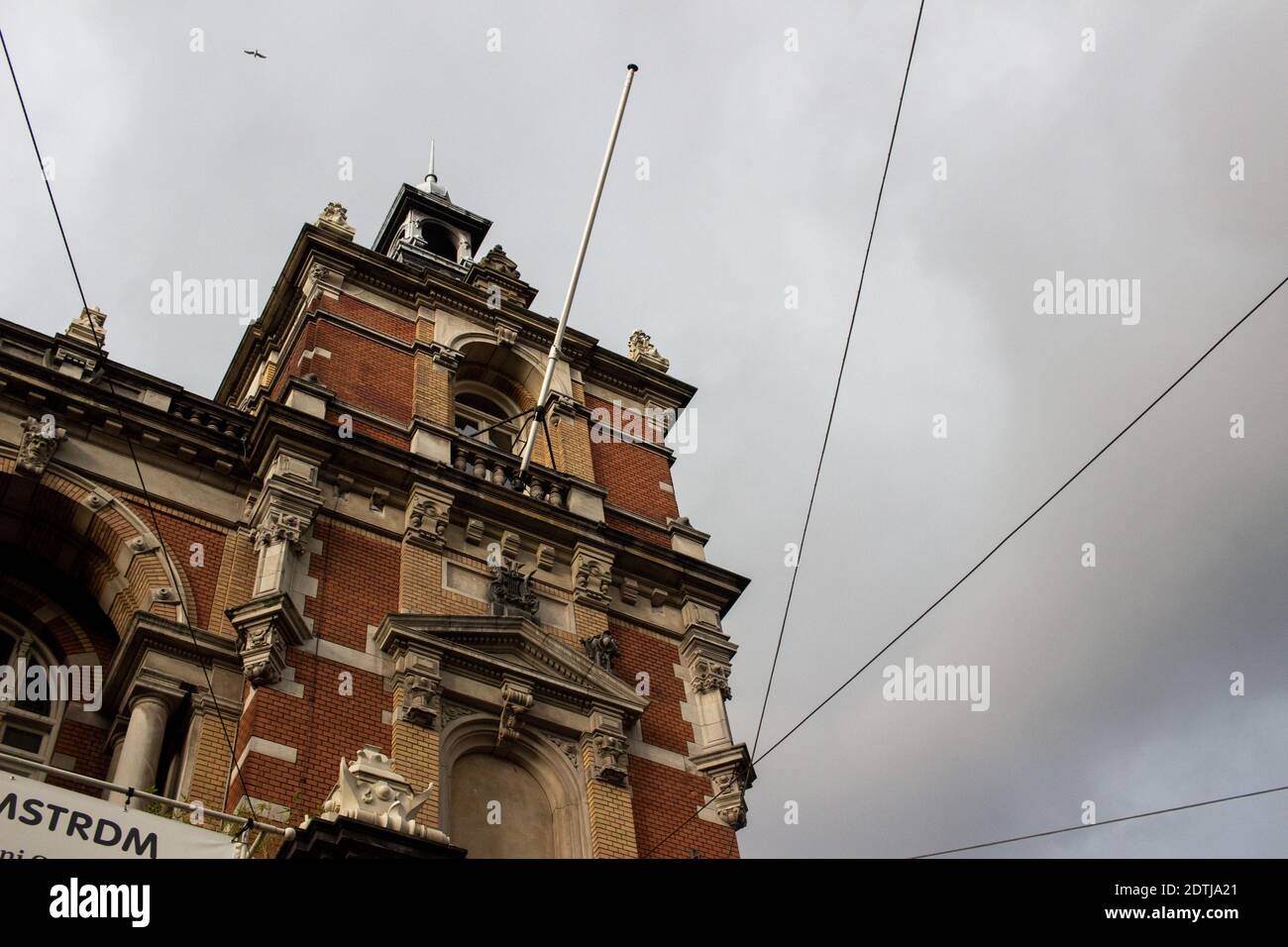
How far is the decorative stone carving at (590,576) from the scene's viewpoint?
20.4 metres

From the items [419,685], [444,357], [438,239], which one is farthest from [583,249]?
[438,239]

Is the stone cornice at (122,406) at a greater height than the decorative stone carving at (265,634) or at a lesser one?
greater

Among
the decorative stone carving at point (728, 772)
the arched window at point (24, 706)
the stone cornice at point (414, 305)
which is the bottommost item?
the decorative stone carving at point (728, 772)

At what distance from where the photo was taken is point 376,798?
1359 centimetres

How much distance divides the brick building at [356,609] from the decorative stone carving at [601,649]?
0.05 metres

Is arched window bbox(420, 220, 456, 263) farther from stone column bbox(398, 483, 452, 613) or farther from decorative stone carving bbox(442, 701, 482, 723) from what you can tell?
decorative stone carving bbox(442, 701, 482, 723)

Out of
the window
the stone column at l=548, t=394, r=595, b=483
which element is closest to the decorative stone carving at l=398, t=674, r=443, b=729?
the stone column at l=548, t=394, r=595, b=483

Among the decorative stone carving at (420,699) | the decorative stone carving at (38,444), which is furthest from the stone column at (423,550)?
the decorative stone carving at (38,444)

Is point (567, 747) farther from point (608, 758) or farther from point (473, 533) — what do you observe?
point (473, 533)

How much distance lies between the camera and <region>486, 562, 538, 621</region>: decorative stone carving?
63.2 ft

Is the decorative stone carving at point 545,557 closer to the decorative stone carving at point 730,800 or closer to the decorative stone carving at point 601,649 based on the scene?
the decorative stone carving at point 601,649

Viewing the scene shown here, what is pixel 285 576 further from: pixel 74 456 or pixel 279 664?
pixel 74 456
